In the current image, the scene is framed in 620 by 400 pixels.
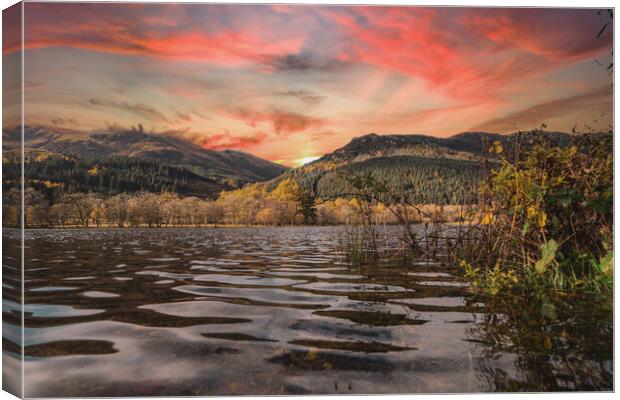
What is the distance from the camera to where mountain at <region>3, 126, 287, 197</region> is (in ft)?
18.4

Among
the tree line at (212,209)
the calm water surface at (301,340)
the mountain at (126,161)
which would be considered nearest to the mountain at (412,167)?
the tree line at (212,209)

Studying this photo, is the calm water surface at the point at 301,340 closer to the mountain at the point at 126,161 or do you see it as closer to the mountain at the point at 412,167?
the mountain at the point at 126,161

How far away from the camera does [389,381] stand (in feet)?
8.39

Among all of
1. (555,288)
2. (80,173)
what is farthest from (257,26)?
(80,173)

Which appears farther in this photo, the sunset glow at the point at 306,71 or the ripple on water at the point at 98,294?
the sunset glow at the point at 306,71

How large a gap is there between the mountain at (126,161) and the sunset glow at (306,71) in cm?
49

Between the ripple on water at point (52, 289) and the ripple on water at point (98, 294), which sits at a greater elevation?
the ripple on water at point (52, 289)

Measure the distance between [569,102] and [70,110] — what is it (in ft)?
21.8

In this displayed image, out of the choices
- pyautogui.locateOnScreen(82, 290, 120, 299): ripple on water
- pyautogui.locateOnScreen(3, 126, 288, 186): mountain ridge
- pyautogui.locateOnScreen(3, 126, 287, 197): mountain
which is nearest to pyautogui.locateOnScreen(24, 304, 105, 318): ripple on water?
pyautogui.locateOnScreen(82, 290, 120, 299): ripple on water

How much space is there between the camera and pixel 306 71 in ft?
20.4

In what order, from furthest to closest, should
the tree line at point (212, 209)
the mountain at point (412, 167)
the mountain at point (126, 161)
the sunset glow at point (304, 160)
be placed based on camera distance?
1. the tree line at point (212, 209)
2. the sunset glow at point (304, 160)
3. the mountain at point (412, 167)
4. the mountain at point (126, 161)

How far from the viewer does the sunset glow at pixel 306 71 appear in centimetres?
479

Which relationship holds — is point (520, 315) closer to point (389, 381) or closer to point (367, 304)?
point (367, 304)

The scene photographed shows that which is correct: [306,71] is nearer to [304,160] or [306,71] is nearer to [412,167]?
[304,160]
